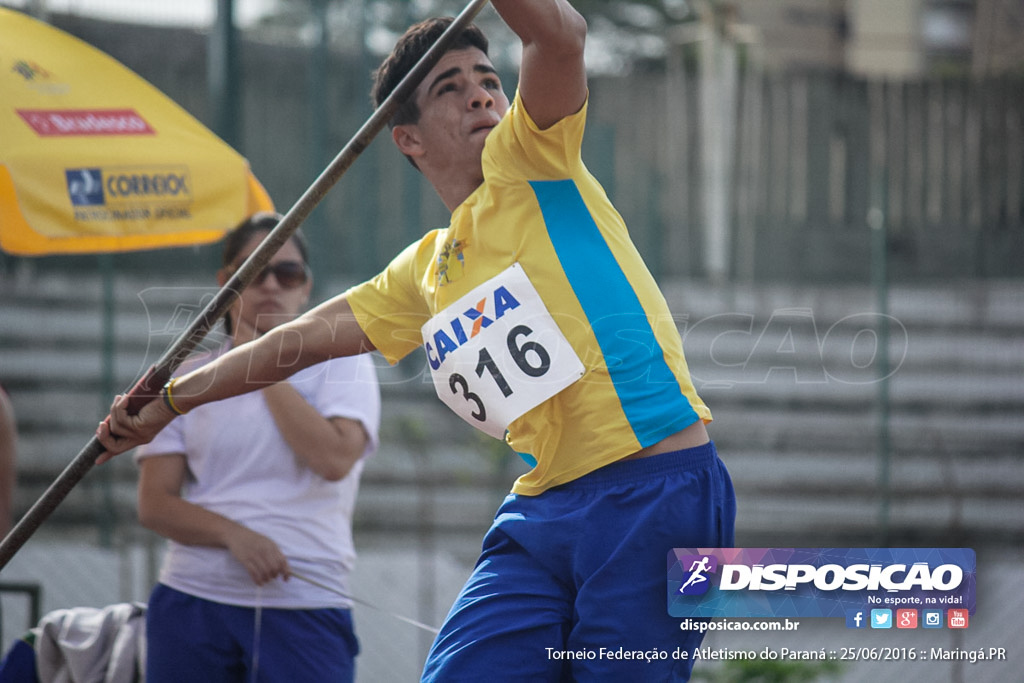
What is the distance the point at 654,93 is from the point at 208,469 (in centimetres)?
508

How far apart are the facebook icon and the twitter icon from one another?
0.02 m

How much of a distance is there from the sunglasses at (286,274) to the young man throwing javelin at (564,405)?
964 mm

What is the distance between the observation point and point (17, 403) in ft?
21.0

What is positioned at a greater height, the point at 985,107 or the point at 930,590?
the point at 985,107

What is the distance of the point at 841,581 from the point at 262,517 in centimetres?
151

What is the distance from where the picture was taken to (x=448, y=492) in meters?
5.82

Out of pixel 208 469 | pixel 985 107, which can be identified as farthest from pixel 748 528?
pixel 208 469

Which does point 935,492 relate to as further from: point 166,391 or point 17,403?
point 17,403

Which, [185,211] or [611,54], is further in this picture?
[611,54]

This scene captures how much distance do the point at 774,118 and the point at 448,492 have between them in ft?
11.2

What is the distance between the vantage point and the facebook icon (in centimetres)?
260

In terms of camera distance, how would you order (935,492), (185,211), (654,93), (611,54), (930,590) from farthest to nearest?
(611,54)
(654,93)
(935,492)
(185,211)
(930,590)

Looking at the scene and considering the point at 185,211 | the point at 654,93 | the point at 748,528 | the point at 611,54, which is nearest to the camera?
the point at 185,211

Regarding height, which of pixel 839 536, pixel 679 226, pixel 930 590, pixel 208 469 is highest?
pixel 679 226
